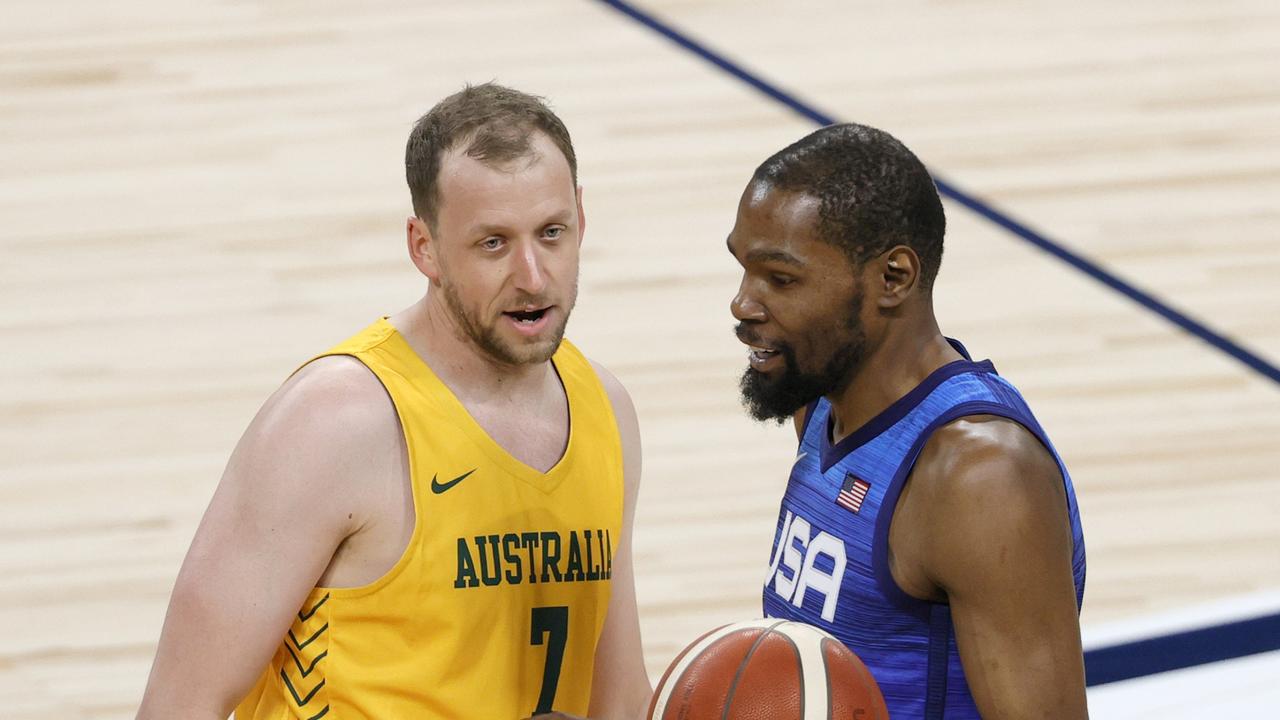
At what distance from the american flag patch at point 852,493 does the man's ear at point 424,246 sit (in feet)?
2.02

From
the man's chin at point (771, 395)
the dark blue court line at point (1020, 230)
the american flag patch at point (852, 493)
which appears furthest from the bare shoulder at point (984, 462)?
the dark blue court line at point (1020, 230)

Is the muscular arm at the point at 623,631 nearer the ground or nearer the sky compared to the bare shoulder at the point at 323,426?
nearer the ground

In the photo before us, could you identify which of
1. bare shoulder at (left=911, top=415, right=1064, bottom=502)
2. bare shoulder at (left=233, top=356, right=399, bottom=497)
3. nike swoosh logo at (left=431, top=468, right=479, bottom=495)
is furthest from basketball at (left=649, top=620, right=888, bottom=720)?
bare shoulder at (left=233, top=356, right=399, bottom=497)

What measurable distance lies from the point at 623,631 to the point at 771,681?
549mm

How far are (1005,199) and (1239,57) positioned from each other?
1.64 meters

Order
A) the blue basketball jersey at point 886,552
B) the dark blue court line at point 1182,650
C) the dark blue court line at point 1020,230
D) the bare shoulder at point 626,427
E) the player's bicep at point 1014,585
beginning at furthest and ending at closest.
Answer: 1. the dark blue court line at point 1020,230
2. the dark blue court line at point 1182,650
3. the bare shoulder at point 626,427
4. the blue basketball jersey at point 886,552
5. the player's bicep at point 1014,585

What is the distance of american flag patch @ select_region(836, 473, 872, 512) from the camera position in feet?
7.85

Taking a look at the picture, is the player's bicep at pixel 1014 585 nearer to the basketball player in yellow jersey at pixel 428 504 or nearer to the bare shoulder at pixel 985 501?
the bare shoulder at pixel 985 501

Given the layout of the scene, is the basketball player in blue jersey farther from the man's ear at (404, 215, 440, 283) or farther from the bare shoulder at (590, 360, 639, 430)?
the man's ear at (404, 215, 440, 283)

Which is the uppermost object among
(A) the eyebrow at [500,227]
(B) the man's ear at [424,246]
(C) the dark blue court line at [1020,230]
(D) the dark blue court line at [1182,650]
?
(A) the eyebrow at [500,227]

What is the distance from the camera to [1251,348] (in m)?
5.70

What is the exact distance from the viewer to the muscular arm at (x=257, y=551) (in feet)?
7.59

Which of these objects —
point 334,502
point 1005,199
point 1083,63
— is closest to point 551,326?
point 334,502

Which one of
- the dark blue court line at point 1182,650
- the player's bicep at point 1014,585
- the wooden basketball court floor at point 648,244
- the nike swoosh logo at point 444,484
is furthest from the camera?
the wooden basketball court floor at point 648,244
